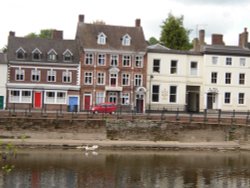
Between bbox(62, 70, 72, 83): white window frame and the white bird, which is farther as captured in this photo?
bbox(62, 70, 72, 83): white window frame

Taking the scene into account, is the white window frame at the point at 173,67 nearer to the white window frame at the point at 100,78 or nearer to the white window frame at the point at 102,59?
the white window frame at the point at 102,59

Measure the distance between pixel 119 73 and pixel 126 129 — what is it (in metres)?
16.4

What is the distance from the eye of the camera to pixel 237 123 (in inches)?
1965

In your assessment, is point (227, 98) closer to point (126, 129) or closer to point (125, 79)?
point (125, 79)

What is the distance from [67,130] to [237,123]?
16209 mm

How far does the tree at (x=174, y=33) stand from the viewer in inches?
3108

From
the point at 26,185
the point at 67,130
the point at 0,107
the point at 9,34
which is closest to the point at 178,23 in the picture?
the point at 9,34

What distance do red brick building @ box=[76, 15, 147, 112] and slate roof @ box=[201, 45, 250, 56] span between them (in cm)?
797

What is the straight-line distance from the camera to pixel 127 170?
34844 mm

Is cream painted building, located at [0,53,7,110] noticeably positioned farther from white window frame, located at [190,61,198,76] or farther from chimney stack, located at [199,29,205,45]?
chimney stack, located at [199,29,205,45]

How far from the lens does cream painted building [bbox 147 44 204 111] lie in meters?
64.9

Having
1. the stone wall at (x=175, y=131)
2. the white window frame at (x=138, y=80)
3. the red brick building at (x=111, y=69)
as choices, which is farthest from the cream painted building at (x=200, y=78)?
the stone wall at (x=175, y=131)

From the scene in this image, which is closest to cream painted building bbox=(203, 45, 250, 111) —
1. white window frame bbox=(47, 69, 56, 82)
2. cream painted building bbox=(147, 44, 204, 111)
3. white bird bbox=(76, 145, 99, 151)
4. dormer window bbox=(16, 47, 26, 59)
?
cream painted building bbox=(147, 44, 204, 111)

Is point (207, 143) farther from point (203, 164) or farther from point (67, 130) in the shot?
point (67, 130)
